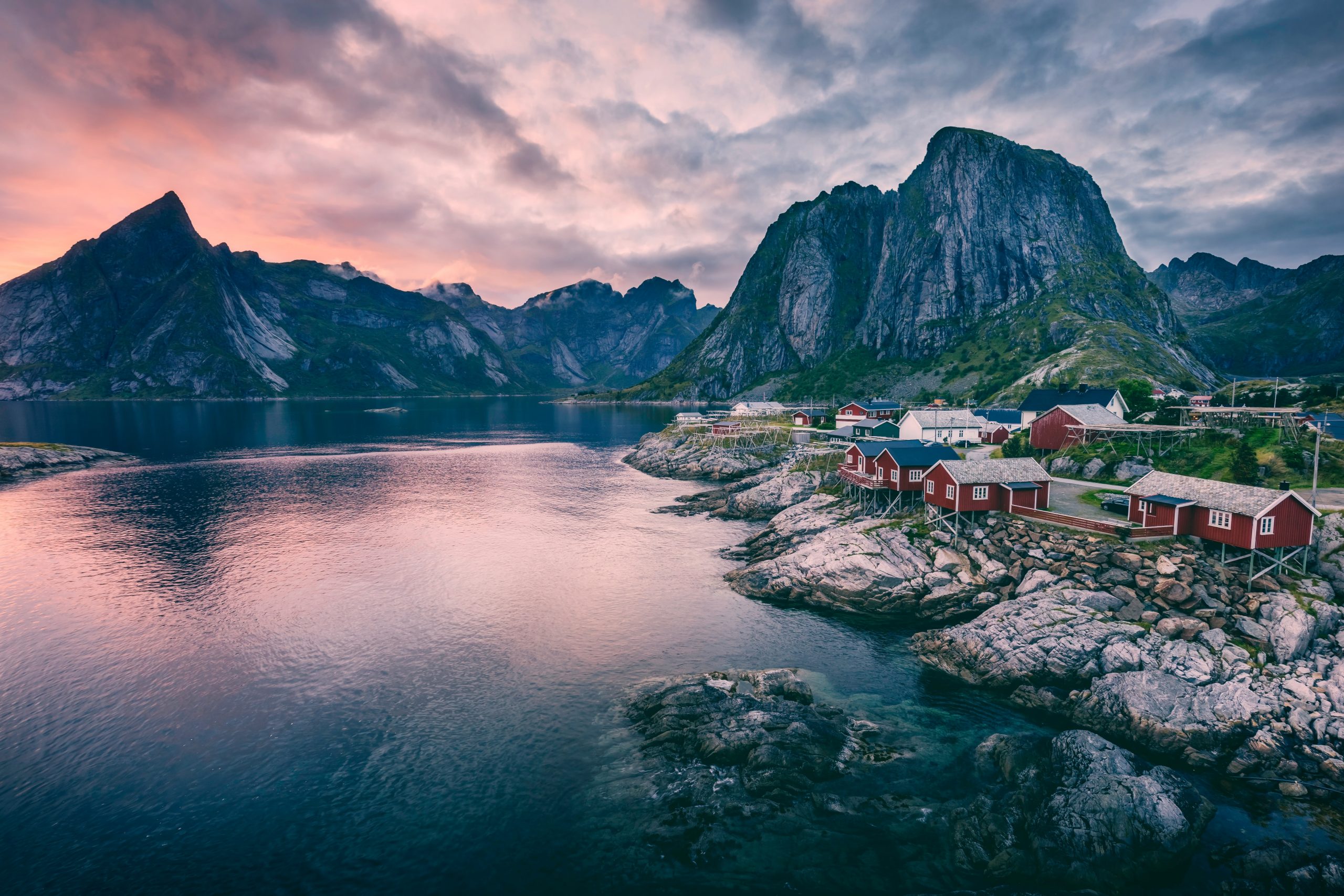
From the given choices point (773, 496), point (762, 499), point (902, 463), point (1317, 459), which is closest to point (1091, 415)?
point (1317, 459)

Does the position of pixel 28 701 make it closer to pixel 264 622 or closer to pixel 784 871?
pixel 264 622

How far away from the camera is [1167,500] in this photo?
44.2m

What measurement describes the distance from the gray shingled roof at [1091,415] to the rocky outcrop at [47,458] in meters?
186

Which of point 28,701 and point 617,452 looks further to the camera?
point 617,452

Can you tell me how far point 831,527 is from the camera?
209ft

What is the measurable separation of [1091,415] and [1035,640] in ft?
181

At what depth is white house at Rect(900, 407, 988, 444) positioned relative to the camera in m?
102

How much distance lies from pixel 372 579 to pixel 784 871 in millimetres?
51005

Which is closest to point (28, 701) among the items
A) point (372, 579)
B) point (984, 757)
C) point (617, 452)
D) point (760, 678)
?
point (372, 579)

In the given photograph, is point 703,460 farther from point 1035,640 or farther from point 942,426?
point 1035,640

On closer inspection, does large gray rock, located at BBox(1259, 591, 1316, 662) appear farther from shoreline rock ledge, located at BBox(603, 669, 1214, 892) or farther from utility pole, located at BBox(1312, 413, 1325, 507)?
shoreline rock ledge, located at BBox(603, 669, 1214, 892)

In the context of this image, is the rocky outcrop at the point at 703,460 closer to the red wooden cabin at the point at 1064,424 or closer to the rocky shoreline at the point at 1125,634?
the red wooden cabin at the point at 1064,424

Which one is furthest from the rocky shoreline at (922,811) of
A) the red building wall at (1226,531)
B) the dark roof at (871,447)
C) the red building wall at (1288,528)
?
the dark roof at (871,447)

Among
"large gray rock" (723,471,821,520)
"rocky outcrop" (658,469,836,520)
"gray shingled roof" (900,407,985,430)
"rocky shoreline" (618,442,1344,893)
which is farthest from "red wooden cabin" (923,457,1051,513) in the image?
"gray shingled roof" (900,407,985,430)
